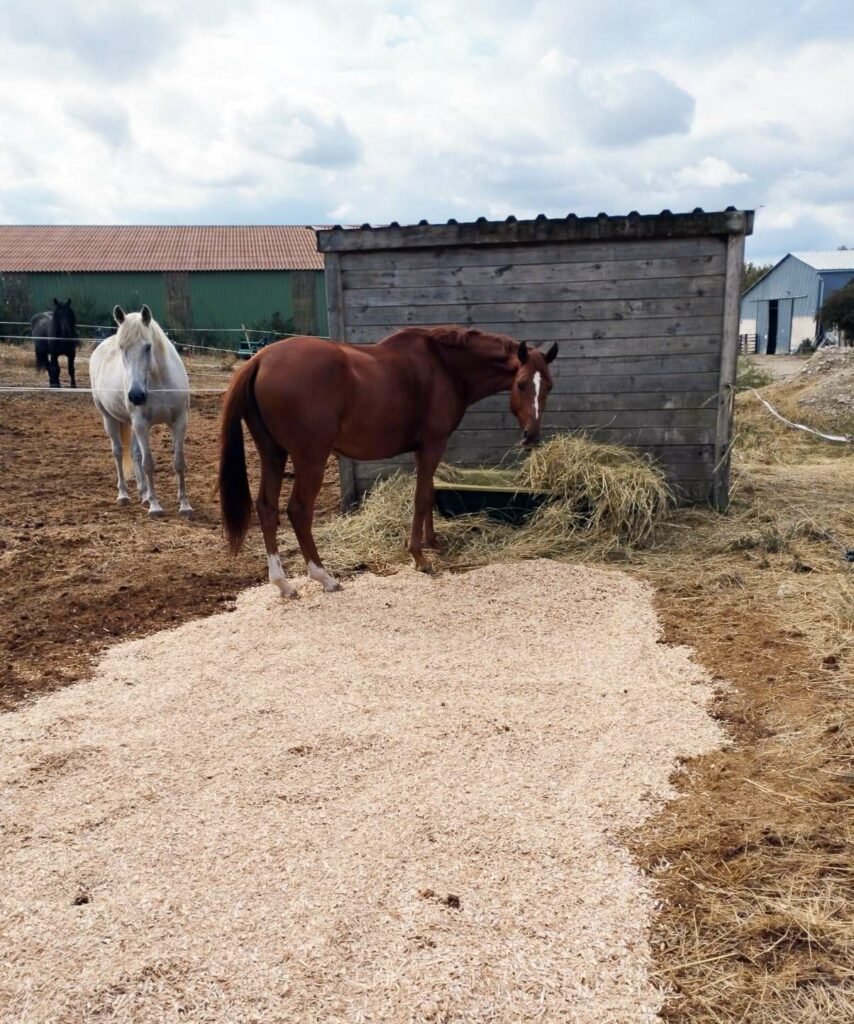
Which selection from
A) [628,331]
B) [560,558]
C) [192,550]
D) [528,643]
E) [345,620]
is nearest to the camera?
[528,643]

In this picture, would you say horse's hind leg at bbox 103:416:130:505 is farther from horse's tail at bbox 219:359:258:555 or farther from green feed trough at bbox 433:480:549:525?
green feed trough at bbox 433:480:549:525

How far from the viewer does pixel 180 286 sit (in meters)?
26.0

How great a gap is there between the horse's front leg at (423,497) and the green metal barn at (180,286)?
20.8m

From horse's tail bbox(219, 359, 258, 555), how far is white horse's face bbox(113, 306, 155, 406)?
6.58 ft

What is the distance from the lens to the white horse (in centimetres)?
612

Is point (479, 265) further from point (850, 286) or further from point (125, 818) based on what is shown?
point (850, 286)

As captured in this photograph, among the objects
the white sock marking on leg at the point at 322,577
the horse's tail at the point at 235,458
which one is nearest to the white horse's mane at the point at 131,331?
the horse's tail at the point at 235,458

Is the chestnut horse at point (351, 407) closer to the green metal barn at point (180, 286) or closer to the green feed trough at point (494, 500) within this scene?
the green feed trough at point (494, 500)

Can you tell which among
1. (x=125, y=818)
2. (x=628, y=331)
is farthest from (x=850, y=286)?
(x=125, y=818)

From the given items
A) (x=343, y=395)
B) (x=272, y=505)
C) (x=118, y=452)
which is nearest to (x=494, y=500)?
(x=343, y=395)

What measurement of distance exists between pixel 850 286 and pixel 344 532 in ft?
77.9

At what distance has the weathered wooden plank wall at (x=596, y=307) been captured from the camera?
18.9 ft

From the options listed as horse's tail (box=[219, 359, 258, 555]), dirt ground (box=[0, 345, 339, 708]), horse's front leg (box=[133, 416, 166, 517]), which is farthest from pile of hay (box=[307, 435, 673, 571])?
horse's front leg (box=[133, 416, 166, 517])

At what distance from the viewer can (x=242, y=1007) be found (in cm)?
164
